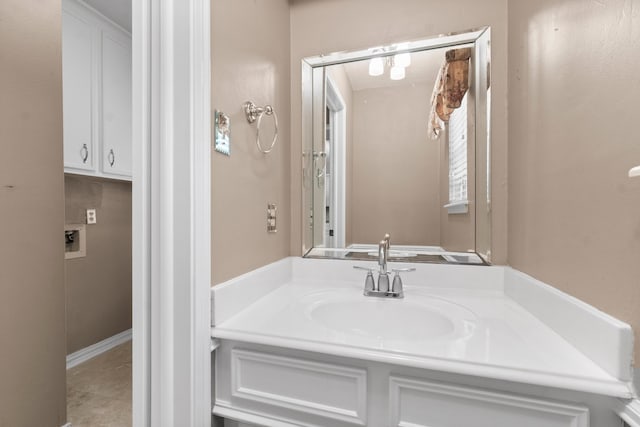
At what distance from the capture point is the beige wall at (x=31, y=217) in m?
1.17

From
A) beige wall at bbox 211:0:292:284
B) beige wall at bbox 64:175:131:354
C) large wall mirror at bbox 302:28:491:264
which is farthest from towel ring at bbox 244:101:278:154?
beige wall at bbox 64:175:131:354

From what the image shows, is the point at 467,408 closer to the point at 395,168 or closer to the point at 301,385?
the point at 301,385

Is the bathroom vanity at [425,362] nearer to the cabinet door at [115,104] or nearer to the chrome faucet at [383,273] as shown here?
the chrome faucet at [383,273]

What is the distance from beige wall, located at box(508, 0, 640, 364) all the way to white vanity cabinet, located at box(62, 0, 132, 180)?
2.35 m

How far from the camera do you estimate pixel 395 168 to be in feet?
4.40

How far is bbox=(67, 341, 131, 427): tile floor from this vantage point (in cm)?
153

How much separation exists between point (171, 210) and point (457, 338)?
2.62ft

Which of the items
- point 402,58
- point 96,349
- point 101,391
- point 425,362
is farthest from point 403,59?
point 96,349

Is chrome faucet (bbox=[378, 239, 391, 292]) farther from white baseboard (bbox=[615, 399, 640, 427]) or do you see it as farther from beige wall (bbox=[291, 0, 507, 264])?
white baseboard (bbox=[615, 399, 640, 427])

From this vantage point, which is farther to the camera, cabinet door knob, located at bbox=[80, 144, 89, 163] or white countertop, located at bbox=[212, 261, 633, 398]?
cabinet door knob, located at bbox=[80, 144, 89, 163]

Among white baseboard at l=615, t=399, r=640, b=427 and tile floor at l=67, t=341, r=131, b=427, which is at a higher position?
white baseboard at l=615, t=399, r=640, b=427

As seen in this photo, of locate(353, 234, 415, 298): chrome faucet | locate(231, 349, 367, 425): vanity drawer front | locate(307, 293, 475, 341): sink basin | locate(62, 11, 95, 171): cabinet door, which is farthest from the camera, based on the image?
locate(62, 11, 95, 171): cabinet door

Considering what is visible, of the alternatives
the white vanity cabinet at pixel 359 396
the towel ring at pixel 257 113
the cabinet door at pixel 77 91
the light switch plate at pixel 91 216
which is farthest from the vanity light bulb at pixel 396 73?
the light switch plate at pixel 91 216

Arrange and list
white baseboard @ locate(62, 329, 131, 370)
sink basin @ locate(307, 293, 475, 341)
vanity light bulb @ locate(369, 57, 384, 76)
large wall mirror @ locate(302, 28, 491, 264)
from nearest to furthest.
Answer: sink basin @ locate(307, 293, 475, 341)
large wall mirror @ locate(302, 28, 491, 264)
vanity light bulb @ locate(369, 57, 384, 76)
white baseboard @ locate(62, 329, 131, 370)
